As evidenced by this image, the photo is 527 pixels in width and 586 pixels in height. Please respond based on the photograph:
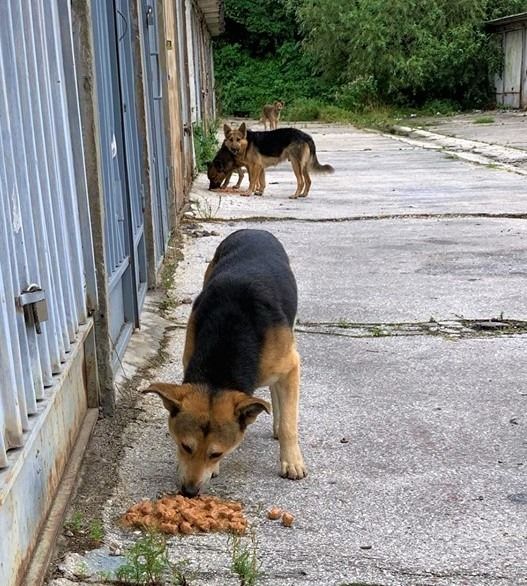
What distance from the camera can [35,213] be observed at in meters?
2.74

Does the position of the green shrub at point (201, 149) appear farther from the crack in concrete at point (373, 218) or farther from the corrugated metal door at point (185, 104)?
the crack in concrete at point (373, 218)

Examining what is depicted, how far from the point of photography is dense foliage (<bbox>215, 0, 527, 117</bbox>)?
33.7 metres

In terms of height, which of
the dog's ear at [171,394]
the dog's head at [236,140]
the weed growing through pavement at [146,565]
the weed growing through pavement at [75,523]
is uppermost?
the dog's head at [236,140]

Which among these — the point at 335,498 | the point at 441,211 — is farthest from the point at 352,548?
the point at 441,211

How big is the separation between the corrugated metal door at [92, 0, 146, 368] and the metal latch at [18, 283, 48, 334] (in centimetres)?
135

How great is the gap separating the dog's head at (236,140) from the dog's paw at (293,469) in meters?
9.49

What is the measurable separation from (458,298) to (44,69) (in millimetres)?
4047

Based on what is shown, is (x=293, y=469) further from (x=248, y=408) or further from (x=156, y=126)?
(x=156, y=126)

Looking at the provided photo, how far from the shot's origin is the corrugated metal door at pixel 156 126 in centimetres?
648

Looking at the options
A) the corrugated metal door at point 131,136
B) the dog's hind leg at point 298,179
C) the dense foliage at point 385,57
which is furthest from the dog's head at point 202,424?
the dense foliage at point 385,57

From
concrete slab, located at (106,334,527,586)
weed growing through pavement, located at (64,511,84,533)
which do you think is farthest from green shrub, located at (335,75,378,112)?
weed growing through pavement, located at (64,511,84,533)

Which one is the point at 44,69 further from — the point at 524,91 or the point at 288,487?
the point at 524,91

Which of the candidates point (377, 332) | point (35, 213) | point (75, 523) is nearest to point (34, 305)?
point (35, 213)

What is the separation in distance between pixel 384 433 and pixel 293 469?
2.04 feet
